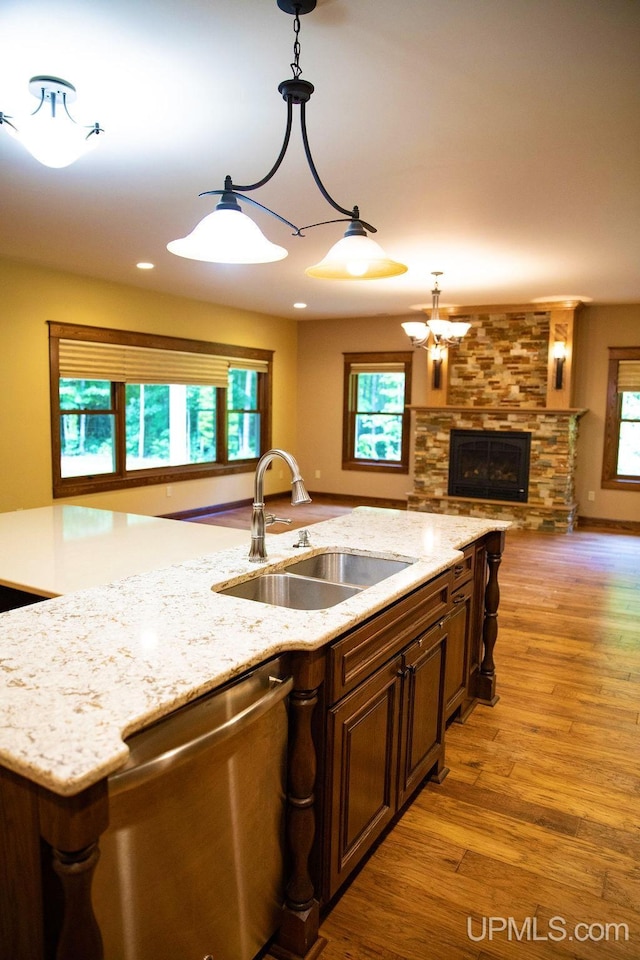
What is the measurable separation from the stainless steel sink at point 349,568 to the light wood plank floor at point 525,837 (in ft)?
2.76

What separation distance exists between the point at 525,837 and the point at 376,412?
24.0ft

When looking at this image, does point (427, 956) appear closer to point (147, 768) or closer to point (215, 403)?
point (147, 768)

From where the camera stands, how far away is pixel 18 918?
117 centimetres

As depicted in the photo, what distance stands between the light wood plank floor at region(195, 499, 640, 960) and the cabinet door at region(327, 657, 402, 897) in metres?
0.17

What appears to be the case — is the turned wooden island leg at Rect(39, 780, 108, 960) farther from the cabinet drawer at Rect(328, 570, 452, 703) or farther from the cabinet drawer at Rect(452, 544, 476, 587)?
A: the cabinet drawer at Rect(452, 544, 476, 587)

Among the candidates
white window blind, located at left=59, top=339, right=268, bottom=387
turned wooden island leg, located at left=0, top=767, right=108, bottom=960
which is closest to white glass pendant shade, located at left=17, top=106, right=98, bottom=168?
turned wooden island leg, located at left=0, top=767, right=108, bottom=960

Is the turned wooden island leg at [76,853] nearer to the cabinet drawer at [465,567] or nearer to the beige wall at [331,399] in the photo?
the cabinet drawer at [465,567]

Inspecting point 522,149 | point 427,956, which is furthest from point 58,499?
point 427,956

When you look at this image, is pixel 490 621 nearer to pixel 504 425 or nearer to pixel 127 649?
pixel 127 649

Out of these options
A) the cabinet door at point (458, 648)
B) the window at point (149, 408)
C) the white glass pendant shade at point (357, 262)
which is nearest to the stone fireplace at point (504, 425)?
the window at point (149, 408)

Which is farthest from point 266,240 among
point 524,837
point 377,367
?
point 377,367

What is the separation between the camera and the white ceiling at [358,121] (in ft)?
6.59

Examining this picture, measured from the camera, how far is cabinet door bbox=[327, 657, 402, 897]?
177 centimetres

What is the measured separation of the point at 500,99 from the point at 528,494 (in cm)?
579
